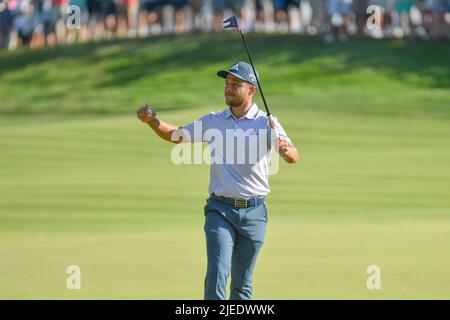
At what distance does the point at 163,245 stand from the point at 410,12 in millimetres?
21667

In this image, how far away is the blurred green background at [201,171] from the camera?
13156 millimetres

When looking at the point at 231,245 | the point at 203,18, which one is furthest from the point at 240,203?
the point at 203,18

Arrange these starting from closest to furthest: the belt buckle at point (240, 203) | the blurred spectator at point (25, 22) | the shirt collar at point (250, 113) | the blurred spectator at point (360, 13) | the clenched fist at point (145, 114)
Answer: the clenched fist at point (145, 114) < the belt buckle at point (240, 203) < the shirt collar at point (250, 113) < the blurred spectator at point (360, 13) < the blurred spectator at point (25, 22)

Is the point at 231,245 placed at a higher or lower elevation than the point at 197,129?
lower

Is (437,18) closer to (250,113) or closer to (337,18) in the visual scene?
(337,18)

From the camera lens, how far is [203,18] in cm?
3806

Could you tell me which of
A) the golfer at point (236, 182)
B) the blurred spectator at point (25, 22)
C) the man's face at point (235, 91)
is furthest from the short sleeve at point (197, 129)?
the blurred spectator at point (25, 22)

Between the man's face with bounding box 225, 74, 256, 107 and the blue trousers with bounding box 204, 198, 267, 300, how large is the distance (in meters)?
0.78

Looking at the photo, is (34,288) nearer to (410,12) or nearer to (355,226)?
(355,226)

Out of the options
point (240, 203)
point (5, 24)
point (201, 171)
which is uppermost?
point (5, 24)

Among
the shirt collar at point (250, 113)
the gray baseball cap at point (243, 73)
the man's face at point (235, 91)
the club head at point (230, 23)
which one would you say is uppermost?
the club head at point (230, 23)

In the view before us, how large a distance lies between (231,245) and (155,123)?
1100 millimetres

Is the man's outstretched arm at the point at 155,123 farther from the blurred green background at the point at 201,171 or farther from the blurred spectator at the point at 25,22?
the blurred spectator at the point at 25,22

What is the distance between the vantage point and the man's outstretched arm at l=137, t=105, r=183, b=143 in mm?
9750
